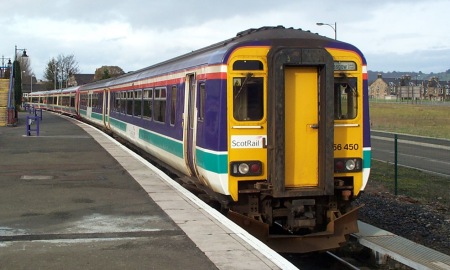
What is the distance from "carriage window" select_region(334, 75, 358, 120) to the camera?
8.18 meters

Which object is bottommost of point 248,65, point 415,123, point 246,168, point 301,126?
point 246,168

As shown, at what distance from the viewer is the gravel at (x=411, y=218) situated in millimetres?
9742

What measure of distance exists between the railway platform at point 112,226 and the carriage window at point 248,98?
4.93ft

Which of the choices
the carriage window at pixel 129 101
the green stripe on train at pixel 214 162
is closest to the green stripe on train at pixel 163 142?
the green stripe on train at pixel 214 162

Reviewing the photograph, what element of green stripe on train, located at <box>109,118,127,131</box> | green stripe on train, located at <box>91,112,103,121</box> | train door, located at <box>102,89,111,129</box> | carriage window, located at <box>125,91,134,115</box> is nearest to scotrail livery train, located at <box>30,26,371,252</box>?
carriage window, located at <box>125,91,134,115</box>

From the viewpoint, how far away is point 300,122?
7.76m

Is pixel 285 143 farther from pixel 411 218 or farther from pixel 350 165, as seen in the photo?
pixel 411 218

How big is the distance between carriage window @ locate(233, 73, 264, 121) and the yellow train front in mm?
14

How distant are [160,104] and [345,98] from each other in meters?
5.46

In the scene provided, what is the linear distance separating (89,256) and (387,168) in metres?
13.5

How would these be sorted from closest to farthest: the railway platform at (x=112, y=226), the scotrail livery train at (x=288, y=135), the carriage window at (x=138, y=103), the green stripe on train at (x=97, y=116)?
1. the railway platform at (x=112, y=226)
2. the scotrail livery train at (x=288, y=135)
3. the carriage window at (x=138, y=103)
4. the green stripe on train at (x=97, y=116)

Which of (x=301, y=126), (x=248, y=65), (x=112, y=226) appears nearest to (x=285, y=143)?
(x=301, y=126)

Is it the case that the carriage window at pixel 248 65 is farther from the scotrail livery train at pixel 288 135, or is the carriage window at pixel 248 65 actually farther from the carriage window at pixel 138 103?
the carriage window at pixel 138 103

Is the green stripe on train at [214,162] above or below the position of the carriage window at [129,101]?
below
